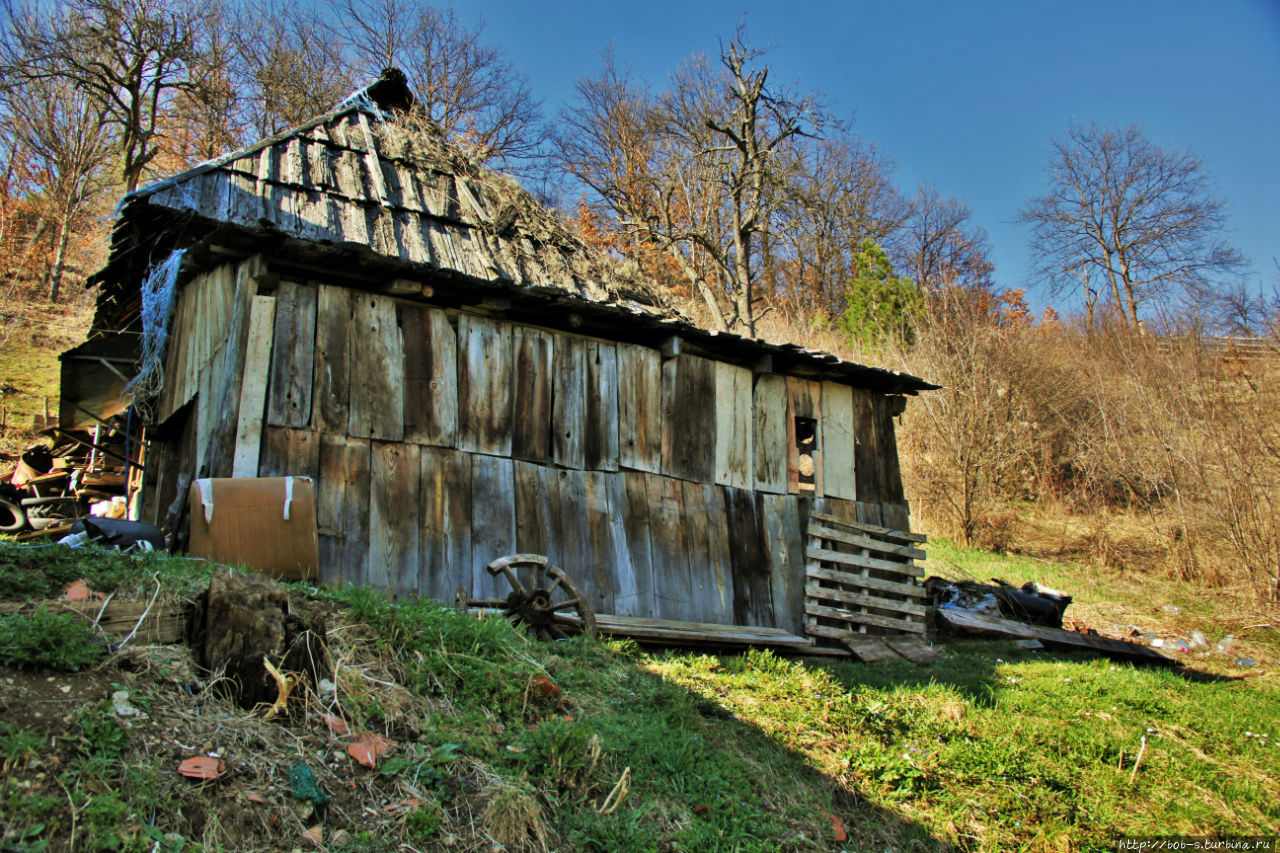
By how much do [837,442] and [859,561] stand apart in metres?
1.63

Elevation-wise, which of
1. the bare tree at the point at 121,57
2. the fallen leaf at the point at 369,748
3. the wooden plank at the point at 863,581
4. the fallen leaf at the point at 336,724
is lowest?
the fallen leaf at the point at 369,748

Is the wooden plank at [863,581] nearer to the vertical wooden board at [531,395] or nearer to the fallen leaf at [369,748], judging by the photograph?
the vertical wooden board at [531,395]

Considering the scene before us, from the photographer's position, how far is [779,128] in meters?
21.7

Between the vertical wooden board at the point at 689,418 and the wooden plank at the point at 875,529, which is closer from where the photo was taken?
the vertical wooden board at the point at 689,418

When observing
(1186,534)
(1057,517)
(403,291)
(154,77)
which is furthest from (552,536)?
(154,77)

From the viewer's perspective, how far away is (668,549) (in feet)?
26.1

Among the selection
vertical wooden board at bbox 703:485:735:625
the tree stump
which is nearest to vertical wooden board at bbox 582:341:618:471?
vertical wooden board at bbox 703:485:735:625

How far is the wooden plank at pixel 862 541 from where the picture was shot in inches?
366

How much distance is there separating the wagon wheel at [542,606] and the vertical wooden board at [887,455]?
596cm

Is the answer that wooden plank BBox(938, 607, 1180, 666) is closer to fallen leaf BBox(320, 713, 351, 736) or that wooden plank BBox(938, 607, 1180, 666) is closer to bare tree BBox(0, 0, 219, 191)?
fallen leaf BBox(320, 713, 351, 736)

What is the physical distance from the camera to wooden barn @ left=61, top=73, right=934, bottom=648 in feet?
20.5

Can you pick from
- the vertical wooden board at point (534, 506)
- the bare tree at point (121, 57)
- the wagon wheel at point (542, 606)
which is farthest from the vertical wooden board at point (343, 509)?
the bare tree at point (121, 57)

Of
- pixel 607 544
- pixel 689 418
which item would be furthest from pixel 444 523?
pixel 689 418

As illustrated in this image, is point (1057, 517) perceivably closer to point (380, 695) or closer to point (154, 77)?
point (380, 695)
